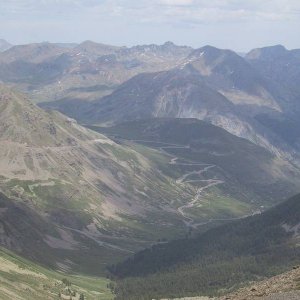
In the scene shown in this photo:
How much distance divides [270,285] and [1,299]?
12042 centimetres

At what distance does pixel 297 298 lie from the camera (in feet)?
284

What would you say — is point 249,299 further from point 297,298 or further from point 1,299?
point 1,299

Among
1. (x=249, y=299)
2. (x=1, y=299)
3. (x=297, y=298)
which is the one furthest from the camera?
(x=1, y=299)

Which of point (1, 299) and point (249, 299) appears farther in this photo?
point (1, 299)

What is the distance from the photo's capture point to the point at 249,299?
95.7 metres

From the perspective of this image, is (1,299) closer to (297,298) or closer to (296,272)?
(296,272)

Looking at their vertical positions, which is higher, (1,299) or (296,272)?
(296,272)

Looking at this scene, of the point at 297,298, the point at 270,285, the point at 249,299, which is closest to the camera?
the point at 297,298

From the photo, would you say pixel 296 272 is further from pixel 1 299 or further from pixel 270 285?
pixel 1 299

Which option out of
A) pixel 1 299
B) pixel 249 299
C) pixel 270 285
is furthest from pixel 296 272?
pixel 1 299

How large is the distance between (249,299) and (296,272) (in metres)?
19.2

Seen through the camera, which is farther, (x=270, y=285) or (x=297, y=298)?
(x=270, y=285)

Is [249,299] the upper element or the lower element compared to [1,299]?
upper

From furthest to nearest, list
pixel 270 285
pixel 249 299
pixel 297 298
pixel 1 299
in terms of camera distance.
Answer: pixel 1 299, pixel 270 285, pixel 249 299, pixel 297 298
